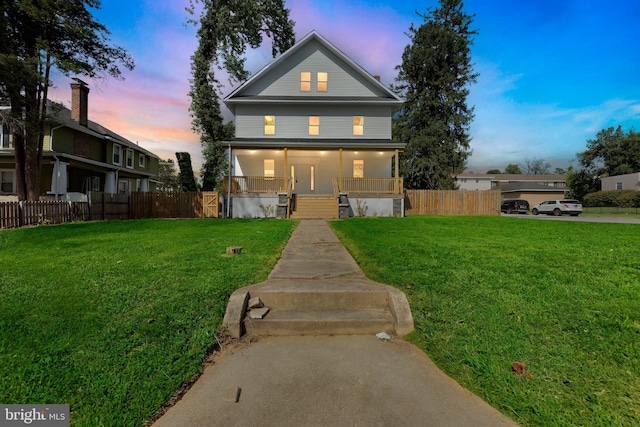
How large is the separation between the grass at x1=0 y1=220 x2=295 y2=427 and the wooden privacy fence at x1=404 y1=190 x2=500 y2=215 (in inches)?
688

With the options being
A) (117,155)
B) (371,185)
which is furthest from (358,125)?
(117,155)

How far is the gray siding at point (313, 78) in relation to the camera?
21062mm

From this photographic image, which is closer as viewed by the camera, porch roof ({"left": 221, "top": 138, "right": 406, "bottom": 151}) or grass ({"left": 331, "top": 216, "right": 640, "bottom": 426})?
grass ({"left": 331, "top": 216, "right": 640, "bottom": 426})

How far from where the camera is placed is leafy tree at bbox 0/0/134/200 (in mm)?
13992

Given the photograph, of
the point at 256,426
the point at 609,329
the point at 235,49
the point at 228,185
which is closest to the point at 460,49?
the point at 235,49

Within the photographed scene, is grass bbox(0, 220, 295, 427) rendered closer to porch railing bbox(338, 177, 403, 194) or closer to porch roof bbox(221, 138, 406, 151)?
porch railing bbox(338, 177, 403, 194)

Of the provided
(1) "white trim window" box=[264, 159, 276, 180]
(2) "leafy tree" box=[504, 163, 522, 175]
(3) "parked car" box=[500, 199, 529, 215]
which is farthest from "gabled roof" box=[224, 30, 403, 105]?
(2) "leafy tree" box=[504, 163, 522, 175]

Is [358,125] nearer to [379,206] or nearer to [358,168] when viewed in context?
[358,168]

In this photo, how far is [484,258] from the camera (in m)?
5.77

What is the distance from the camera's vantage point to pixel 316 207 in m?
17.7

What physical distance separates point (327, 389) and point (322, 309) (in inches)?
55.2

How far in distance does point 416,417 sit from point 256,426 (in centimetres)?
111

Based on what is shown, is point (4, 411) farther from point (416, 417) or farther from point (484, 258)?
point (484, 258)

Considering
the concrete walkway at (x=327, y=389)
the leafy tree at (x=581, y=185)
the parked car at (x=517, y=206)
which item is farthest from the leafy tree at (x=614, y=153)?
the concrete walkway at (x=327, y=389)
